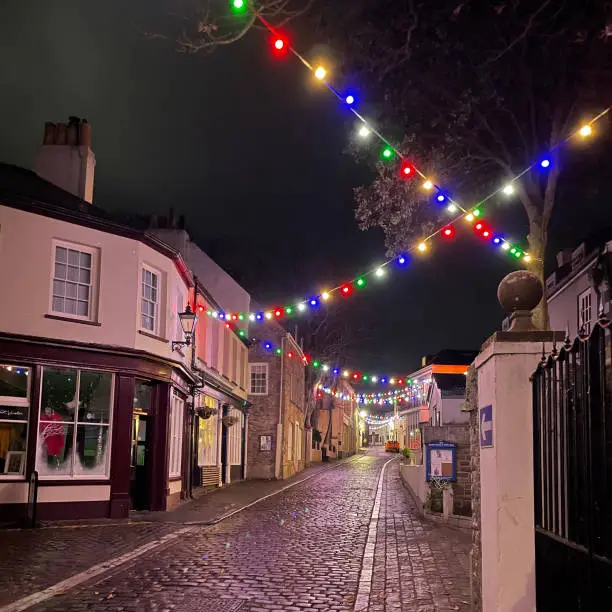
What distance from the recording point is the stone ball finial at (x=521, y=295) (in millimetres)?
5523

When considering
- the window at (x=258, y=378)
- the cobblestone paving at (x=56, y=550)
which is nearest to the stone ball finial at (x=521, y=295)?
the cobblestone paving at (x=56, y=550)

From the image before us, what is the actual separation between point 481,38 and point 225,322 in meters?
15.3

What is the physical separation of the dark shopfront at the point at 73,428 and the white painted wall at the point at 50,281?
13.6 inches

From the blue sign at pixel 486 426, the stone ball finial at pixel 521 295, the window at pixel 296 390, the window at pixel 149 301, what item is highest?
the window at pixel 149 301

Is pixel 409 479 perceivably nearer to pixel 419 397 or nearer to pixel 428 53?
pixel 428 53

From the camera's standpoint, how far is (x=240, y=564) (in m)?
10.2

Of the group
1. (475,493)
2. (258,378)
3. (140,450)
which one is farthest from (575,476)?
(258,378)

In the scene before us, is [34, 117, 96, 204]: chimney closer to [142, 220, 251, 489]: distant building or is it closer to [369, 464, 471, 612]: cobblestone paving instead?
[142, 220, 251, 489]: distant building

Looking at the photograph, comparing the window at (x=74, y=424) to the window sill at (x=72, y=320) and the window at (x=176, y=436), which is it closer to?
the window sill at (x=72, y=320)

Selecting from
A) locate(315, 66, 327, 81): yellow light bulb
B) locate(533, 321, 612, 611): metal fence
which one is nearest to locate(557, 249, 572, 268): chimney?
locate(315, 66, 327, 81): yellow light bulb

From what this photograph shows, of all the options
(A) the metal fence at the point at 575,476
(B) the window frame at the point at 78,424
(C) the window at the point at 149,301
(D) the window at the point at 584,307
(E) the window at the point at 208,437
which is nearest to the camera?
(A) the metal fence at the point at 575,476

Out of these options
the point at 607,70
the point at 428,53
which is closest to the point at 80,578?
the point at 428,53

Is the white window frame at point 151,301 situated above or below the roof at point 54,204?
below

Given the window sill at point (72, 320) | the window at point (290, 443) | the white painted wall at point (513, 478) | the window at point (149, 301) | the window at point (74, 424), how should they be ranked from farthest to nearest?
the window at point (290, 443) < the window at point (149, 301) < the window sill at point (72, 320) < the window at point (74, 424) < the white painted wall at point (513, 478)
